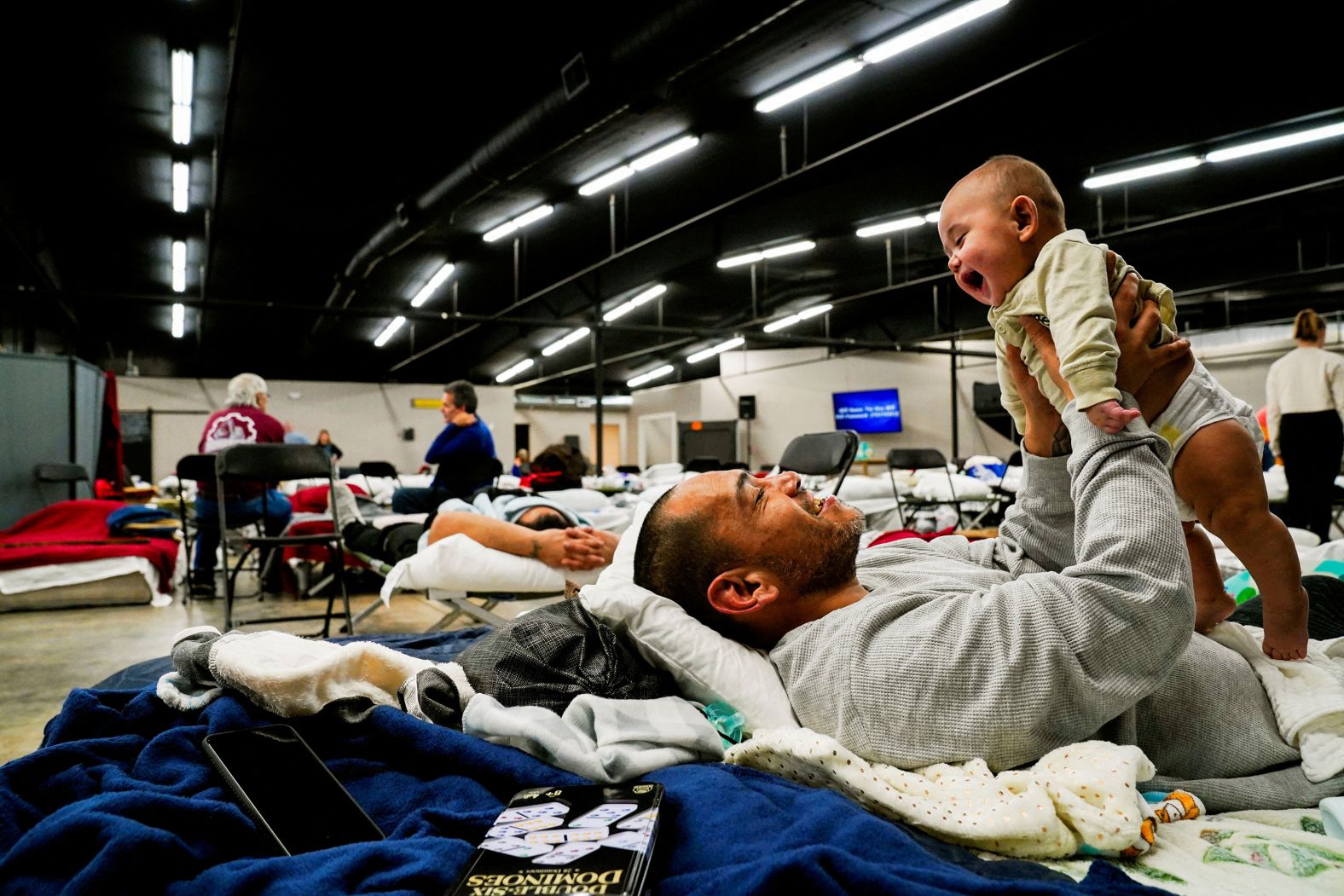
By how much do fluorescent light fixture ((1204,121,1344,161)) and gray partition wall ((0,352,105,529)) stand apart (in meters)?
10.5

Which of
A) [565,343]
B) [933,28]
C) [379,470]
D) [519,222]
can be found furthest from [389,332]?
[933,28]

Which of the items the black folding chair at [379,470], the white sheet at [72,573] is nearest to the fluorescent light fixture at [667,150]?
the black folding chair at [379,470]

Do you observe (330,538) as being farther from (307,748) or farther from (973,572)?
(973,572)

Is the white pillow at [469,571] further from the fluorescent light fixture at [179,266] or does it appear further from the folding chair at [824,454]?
the fluorescent light fixture at [179,266]

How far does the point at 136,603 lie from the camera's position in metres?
5.50

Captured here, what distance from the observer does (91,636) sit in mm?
4309

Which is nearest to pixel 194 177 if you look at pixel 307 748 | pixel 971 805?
pixel 307 748

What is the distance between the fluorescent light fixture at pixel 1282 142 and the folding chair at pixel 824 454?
17.5 ft

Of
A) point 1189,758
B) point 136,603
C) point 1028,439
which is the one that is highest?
point 1028,439

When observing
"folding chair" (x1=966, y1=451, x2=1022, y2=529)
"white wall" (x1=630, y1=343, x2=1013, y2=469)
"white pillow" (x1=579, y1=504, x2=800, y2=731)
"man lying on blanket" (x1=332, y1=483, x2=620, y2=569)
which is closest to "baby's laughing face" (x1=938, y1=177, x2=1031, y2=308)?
"white pillow" (x1=579, y1=504, x2=800, y2=731)

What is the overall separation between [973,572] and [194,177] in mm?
9608

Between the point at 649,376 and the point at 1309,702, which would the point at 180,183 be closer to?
the point at 1309,702

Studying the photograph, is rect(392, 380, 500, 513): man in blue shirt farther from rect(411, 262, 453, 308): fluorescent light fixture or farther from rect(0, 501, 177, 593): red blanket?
rect(411, 262, 453, 308): fluorescent light fixture

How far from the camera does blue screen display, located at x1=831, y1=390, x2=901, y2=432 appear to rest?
50.6 feet
